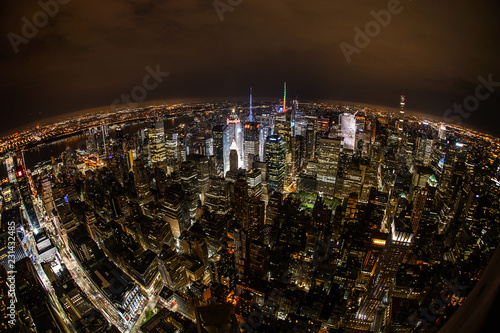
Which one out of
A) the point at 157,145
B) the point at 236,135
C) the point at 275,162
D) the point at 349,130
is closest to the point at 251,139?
the point at 236,135

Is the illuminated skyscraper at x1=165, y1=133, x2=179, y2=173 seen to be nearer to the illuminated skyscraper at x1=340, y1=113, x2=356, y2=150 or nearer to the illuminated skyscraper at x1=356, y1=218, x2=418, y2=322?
the illuminated skyscraper at x1=340, y1=113, x2=356, y2=150

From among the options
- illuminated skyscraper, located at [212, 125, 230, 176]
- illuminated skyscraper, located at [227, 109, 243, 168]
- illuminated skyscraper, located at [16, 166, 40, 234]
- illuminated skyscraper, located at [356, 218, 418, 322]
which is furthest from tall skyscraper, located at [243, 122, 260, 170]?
illuminated skyscraper, located at [16, 166, 40, 234]

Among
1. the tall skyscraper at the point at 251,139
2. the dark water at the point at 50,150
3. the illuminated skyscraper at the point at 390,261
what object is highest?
the tall skyscraper at the point at 251,139

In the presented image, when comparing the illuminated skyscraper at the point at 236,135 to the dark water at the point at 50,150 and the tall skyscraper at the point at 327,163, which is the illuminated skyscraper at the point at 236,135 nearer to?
the tall skyscraper at the point at 327,163

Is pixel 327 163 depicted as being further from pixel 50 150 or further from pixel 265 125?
pixel 50 150

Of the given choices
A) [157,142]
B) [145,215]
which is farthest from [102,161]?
[145,215]

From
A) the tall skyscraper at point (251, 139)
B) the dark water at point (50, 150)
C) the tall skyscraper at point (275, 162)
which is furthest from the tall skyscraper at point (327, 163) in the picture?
the dark water at point (50, 150)
